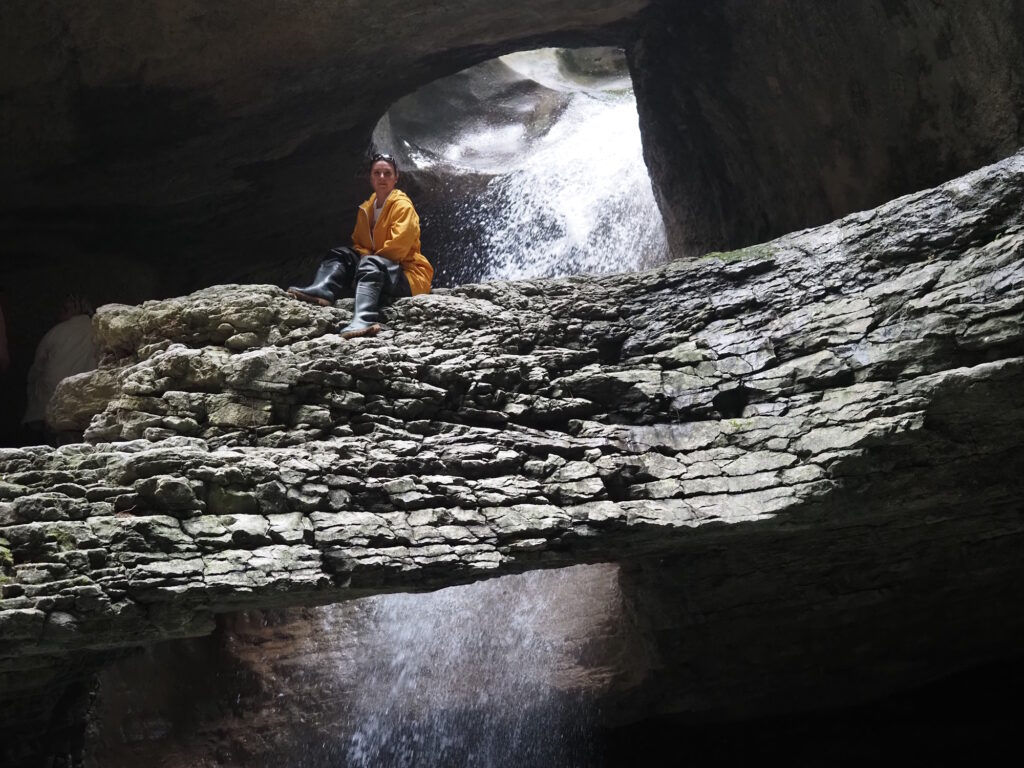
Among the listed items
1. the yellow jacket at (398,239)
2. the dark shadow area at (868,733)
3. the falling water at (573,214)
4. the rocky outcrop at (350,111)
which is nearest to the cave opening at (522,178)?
the falling water at (573,214)

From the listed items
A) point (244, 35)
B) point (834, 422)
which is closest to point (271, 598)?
point (834, 422)

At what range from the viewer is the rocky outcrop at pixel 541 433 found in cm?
490

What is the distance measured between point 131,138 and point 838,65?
7.54m

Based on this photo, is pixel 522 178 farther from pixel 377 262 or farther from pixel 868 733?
pixel 868 733

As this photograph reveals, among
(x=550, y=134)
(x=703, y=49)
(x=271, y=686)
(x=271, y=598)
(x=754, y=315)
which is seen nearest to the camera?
(x=271, y=598)

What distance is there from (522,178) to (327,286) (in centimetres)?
782

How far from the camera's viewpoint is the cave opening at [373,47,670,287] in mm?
12859

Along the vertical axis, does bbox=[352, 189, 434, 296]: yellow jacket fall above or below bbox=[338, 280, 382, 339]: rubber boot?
above

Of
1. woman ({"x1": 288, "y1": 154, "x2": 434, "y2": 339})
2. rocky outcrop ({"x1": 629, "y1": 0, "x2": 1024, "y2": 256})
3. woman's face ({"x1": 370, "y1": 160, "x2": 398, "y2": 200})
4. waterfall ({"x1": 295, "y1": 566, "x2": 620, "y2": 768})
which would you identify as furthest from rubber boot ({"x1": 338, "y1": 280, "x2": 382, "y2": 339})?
rocky outcrop ({"x1": 629, "y1": 0, "x2": 1024, "y2": 256})

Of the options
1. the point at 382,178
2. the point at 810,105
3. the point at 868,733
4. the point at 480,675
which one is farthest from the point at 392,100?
the point at 868,733

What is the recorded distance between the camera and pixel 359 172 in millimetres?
11852

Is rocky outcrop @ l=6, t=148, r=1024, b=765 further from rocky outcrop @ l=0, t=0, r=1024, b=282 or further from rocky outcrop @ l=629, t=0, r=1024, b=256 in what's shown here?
rocky outcrop @ l=0, t=0, r=1024, b=282

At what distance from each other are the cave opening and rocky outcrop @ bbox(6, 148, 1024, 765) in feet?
19.5

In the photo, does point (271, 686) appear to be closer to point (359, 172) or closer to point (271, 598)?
point (271, 598)
